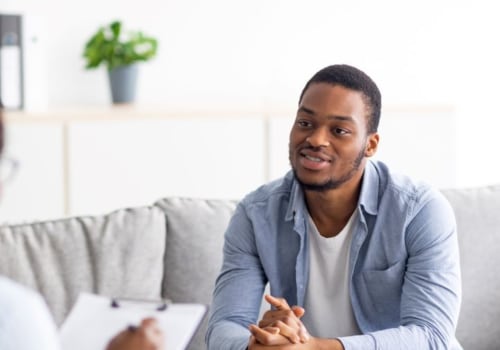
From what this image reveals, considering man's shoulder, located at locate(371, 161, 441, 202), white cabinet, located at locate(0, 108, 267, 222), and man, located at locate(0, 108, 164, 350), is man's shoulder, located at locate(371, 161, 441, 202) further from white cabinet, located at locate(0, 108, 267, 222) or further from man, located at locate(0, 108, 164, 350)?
white cabinet, located at locate(0, 108, 267, 222)

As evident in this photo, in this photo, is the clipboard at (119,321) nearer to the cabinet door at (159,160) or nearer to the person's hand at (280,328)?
the person's hand at (280,328)

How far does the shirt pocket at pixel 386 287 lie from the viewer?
7.31ft

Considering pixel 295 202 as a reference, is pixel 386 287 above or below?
below

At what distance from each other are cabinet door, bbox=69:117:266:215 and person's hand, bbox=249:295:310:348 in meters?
1.65

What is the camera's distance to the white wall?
3920 millimetres

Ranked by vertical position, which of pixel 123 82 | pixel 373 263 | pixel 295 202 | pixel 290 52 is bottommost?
pixel 373 263

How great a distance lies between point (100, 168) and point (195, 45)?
737mm

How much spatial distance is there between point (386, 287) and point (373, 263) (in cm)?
6

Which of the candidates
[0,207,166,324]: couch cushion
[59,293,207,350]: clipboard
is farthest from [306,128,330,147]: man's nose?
[59,293,207,350]: clipboard

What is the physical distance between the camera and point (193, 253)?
2467 millimetres

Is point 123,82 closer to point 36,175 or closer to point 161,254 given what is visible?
point 36,175

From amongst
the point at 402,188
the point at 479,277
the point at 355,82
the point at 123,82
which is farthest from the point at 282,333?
the point at 123,82

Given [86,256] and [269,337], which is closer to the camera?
[269,337]

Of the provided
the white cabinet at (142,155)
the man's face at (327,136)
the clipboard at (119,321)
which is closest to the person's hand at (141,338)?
the clipboard at (119,321)
